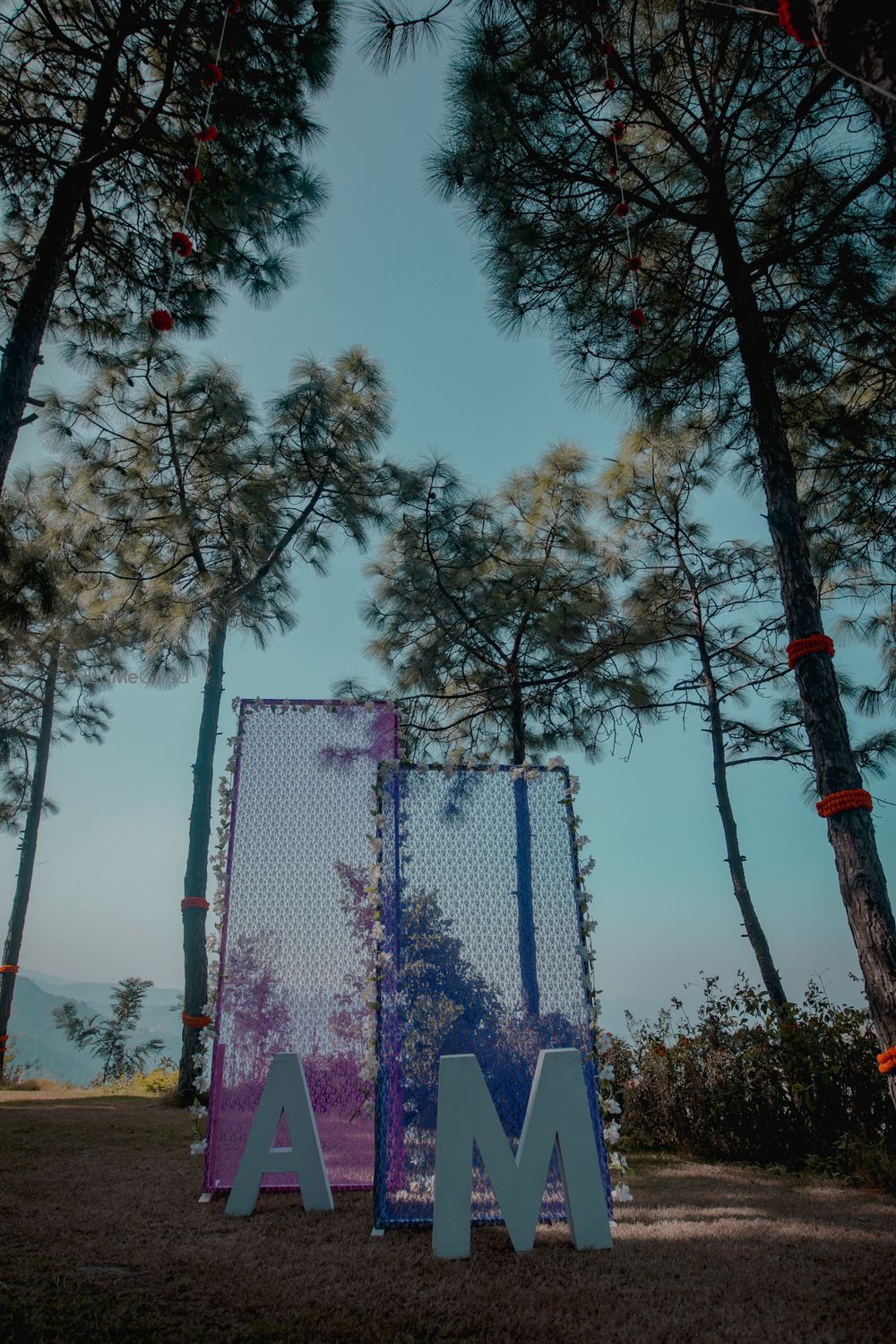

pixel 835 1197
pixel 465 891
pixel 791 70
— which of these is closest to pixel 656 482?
pixel 791 70

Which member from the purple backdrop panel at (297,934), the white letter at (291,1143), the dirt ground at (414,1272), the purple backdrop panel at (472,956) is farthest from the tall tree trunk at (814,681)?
the white letter at (291,1143)

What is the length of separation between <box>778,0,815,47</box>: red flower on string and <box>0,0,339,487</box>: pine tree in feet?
10.8

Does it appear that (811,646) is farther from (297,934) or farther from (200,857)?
(200,857)

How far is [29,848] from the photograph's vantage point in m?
9.35

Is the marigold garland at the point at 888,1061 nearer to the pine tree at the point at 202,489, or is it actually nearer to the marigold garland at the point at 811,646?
the marigold garland at the point at 811,646

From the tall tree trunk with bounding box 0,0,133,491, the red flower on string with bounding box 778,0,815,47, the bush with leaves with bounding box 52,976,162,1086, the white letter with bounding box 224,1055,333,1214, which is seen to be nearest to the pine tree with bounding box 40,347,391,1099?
the tall tree trunk with bounding box 0,0,133,491

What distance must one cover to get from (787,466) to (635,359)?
4.21ft

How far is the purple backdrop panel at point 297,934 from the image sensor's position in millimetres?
3797

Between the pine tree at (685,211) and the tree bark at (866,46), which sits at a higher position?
the pine tree at (685,211)

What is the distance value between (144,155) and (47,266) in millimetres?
1217

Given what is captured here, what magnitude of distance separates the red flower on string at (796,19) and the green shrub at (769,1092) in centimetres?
460

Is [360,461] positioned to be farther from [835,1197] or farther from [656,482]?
[835,1197]

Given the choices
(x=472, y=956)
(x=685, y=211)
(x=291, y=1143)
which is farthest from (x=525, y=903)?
(x=685, y=211)

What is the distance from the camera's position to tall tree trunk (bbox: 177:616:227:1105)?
257 inches
